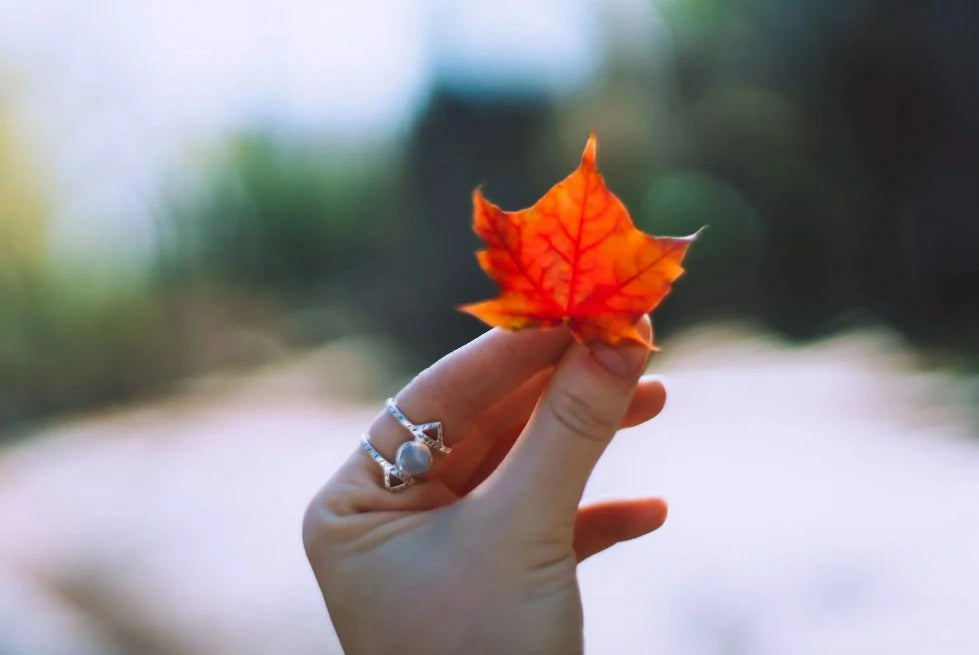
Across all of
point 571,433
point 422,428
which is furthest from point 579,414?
point 422,428

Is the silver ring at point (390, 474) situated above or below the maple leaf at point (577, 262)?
below

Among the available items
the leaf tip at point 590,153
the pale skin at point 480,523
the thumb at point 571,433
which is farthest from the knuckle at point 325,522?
the leaf tip at point 590,153

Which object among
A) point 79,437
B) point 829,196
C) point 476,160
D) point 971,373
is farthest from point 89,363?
point 971,373

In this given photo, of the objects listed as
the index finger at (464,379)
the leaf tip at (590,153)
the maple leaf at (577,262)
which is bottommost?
the index finger at (464,379)

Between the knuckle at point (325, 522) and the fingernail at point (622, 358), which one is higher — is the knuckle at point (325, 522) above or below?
below

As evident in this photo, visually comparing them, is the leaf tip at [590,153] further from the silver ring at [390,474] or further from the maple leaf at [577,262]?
the silver ring at [390,474]

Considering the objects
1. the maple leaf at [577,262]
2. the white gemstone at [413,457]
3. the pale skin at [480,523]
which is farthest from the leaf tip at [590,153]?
the white gemstone at [413,457]

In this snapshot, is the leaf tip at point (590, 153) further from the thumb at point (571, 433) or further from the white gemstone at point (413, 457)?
the white gemstone at point (413, 457)
